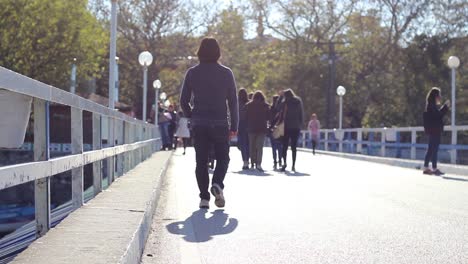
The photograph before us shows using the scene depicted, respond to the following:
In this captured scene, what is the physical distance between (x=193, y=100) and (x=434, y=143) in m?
8.72

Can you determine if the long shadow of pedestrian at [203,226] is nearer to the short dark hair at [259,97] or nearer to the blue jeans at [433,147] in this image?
the short dark hair at [259,97]

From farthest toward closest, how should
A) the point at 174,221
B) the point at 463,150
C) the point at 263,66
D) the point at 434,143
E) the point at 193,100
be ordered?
the point at 263,66
the point at 463,150
the point at 434,143
the point at 193,100
the point at 174,221

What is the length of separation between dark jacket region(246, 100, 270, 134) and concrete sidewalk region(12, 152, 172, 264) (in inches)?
348

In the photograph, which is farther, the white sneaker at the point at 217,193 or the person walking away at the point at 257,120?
the person walking away at the point at 257,120

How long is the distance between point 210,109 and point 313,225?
206 centimetres

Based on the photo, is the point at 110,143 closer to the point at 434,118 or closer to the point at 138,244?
the point at 138,244

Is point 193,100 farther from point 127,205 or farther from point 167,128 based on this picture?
point 167,128

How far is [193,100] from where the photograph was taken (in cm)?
923

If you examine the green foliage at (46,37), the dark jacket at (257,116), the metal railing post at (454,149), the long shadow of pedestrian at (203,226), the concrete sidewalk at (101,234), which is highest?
the green foliage at (46,37)

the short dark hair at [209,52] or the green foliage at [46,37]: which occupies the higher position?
the green foliage at [46,37]

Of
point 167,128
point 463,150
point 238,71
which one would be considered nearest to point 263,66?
point 238,71

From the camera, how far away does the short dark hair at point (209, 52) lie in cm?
920

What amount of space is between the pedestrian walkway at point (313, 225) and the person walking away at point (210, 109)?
0.46m

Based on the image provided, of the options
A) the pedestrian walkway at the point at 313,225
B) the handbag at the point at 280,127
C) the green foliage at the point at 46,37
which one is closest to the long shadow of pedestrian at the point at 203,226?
the pedestrian walkway at the point at 313,225
